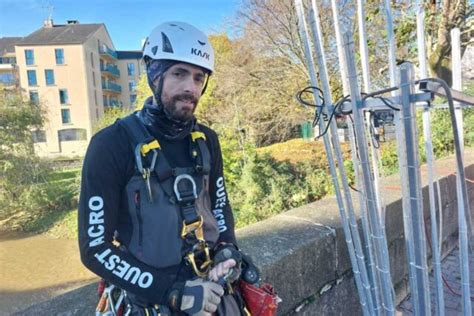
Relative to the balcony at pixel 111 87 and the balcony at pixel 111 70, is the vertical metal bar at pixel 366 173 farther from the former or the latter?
the balcony at pixel 111 70

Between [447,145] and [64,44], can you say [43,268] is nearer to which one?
[447,145]

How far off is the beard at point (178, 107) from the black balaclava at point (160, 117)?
1 centimetres

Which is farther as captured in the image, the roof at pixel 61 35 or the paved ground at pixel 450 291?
the roof at pixel 61 35

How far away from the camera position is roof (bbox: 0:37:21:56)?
177 ft

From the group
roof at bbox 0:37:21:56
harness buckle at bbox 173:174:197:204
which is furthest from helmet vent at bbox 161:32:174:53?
roof at bbox 0:37:21:56

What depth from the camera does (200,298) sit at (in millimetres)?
1420

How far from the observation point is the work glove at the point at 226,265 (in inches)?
60.9

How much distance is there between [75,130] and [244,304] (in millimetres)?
50050

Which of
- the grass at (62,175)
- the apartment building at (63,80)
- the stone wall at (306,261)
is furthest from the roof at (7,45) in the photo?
the stone wall at (306,261)

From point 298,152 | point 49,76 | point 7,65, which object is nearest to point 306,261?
point 298,152

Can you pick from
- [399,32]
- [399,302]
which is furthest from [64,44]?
[399,302]

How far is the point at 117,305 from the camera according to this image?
60.3 inches

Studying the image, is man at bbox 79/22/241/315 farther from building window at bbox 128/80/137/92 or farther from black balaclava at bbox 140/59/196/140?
building window at bbox 128/80/137/92

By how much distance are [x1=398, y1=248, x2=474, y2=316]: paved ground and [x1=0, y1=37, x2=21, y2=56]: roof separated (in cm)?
6170
